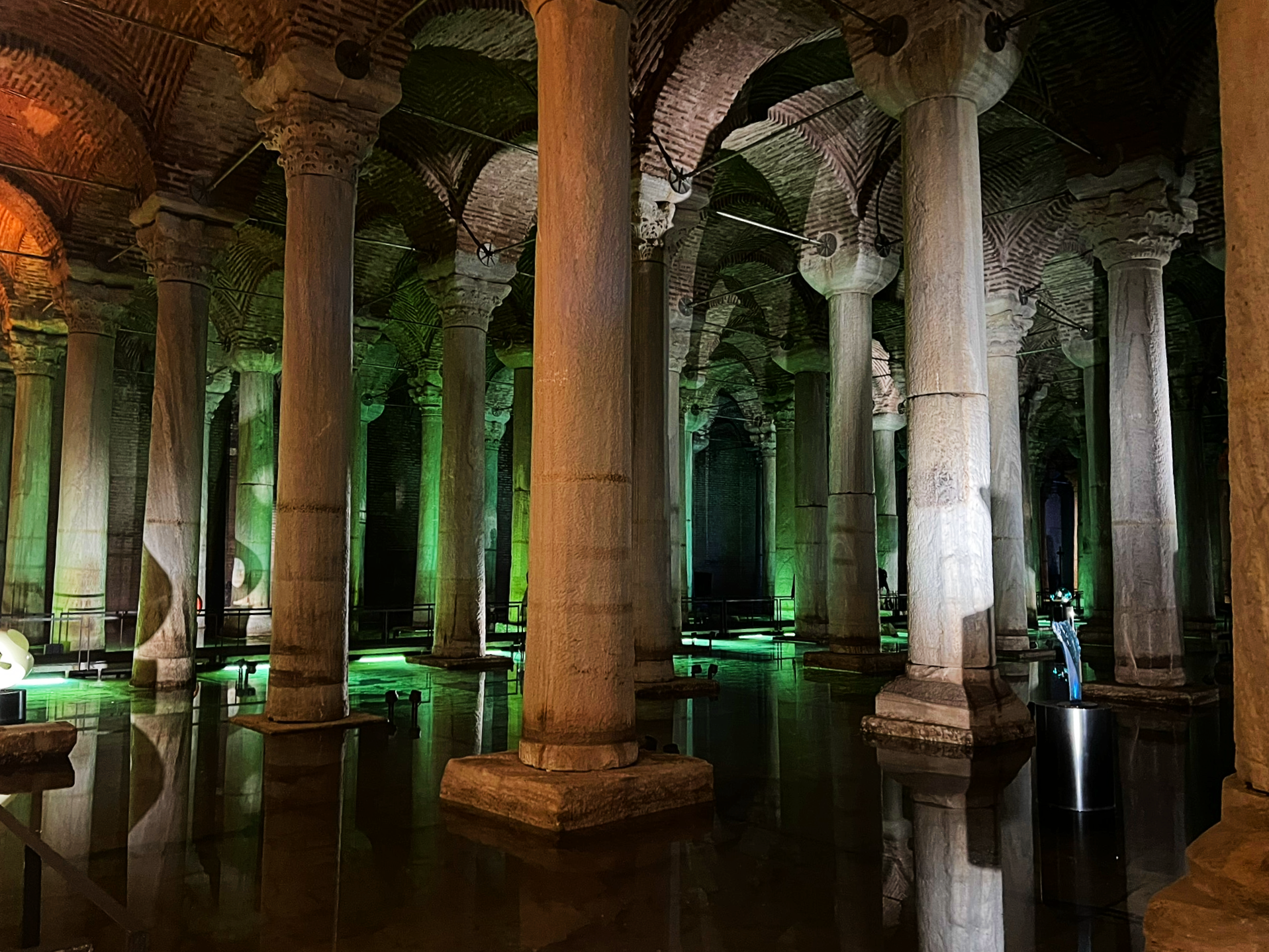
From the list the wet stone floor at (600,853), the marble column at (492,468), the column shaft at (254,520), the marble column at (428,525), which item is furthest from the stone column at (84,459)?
the marble column at (492,468)

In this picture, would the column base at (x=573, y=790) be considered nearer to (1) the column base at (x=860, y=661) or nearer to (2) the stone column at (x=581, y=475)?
(2) the stone column at (x=581, y=475)

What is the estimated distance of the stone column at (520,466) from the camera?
1831 cm

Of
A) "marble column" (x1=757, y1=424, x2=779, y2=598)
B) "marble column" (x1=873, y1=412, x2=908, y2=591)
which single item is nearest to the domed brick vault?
"marble column" (x1=873, y1=412, x2=908, y2=591)

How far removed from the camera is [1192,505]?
18281 millimetres

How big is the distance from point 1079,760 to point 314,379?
6448mm

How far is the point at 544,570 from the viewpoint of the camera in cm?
549

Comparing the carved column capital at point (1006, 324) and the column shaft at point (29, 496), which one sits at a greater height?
the carved column capital at point (1006, 324)

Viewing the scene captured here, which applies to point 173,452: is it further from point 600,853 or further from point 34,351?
point 600,853

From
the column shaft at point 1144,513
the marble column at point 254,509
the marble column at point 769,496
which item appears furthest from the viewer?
the marble column at point 769,496

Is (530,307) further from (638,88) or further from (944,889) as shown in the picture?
(944,889)

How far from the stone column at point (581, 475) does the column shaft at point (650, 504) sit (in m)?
4.82

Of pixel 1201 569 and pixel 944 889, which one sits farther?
pixel 1201 569

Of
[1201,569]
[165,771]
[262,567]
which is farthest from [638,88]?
[1201,569]

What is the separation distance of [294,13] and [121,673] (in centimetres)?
849
